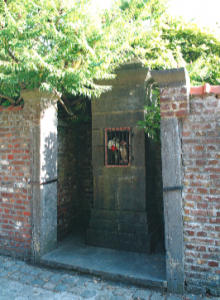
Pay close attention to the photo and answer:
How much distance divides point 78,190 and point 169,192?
9.49 feet

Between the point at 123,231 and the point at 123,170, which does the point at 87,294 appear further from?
the point at 123,170

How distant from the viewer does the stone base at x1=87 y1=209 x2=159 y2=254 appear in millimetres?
4168

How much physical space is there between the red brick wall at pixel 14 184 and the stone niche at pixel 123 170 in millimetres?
1175

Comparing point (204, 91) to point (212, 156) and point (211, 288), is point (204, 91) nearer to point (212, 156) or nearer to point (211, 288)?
point (212, 156)

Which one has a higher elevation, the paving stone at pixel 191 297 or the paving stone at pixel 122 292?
the paving stone at pixel 191 297

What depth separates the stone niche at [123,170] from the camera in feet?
14.0

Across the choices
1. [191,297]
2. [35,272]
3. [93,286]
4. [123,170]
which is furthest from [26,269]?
[191,297]

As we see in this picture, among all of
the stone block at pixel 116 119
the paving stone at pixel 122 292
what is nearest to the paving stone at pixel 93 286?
the paving stone at pixel 122 292

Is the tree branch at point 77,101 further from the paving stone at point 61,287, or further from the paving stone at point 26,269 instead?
the paving stone at point 61,287

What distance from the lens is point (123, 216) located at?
434 cm

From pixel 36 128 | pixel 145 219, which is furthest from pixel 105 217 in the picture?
pixel 36 128

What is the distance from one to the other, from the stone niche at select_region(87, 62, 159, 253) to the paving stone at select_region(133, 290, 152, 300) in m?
0.95

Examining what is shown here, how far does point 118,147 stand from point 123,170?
0.43 m

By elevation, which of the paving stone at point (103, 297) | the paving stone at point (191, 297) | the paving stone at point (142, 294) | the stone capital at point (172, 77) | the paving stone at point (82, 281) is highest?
the stone capital at point (172, 77)
